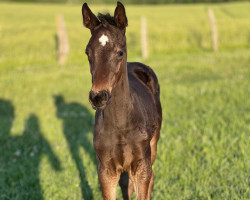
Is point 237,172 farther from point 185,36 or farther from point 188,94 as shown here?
point 185,36

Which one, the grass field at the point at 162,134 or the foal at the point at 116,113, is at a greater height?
the foal at the point at 116,113

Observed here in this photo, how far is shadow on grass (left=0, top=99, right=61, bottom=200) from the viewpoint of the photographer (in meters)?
6.13

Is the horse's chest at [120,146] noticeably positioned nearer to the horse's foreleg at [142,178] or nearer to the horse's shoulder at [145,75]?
the horse's foreleg at [142,178]

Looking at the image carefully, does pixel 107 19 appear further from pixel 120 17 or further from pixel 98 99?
pixel 98 99

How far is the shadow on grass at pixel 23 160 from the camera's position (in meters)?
6.13

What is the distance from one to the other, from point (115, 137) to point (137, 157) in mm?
347

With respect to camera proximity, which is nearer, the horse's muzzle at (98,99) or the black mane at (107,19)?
the horse's muzzle at (98,99)

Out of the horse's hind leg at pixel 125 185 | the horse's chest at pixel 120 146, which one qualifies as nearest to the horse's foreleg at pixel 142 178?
the horse's chest at pixel 120 146

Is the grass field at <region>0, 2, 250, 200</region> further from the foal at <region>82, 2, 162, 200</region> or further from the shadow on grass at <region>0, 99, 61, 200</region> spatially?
the foal at <region>82, 2, 162, 200</region>

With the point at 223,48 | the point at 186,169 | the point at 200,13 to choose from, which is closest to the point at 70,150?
the point at 186,169

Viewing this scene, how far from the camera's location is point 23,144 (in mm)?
8406

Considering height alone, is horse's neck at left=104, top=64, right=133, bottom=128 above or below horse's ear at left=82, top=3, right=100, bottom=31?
below

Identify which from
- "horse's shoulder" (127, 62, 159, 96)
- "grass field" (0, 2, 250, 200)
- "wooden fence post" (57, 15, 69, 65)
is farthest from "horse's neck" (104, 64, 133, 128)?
"wooden fence post" (57, 15, 69, 65)

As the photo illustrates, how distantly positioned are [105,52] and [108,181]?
1522 millimetres
